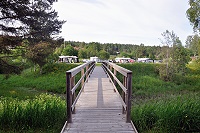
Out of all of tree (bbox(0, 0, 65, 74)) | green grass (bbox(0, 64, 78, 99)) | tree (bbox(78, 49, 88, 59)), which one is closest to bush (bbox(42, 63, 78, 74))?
green grass (bbox(0, 64, 78, 99))

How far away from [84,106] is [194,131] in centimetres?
263

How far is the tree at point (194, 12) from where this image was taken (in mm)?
18750

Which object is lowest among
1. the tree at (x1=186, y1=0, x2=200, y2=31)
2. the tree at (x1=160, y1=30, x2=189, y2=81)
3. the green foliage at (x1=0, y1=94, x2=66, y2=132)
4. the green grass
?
the green grass

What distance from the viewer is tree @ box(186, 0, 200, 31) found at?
18.8 m

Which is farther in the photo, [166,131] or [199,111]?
[199,111]

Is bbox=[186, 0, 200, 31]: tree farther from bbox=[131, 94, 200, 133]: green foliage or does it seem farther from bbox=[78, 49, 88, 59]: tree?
bbox=[78, 49, 88, 59]: tree

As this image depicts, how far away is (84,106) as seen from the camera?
5098mm

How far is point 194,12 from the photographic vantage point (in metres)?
18.8

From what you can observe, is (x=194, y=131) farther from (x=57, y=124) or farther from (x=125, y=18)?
(x=125, y=18)

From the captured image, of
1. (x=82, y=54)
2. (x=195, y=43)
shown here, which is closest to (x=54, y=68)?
(x=195, y=43)

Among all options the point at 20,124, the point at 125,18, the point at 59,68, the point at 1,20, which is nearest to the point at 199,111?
the point at 20,124

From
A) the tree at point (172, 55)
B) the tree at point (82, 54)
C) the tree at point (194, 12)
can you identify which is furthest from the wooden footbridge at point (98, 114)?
the tree at point (82, 54)

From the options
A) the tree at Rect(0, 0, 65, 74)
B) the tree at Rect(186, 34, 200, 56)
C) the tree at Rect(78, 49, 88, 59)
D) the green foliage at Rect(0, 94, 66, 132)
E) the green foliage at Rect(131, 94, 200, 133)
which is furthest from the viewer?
the tree at Rect(78, 49, 88, 59)

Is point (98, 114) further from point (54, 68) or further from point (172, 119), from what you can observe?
point (54, 68)
